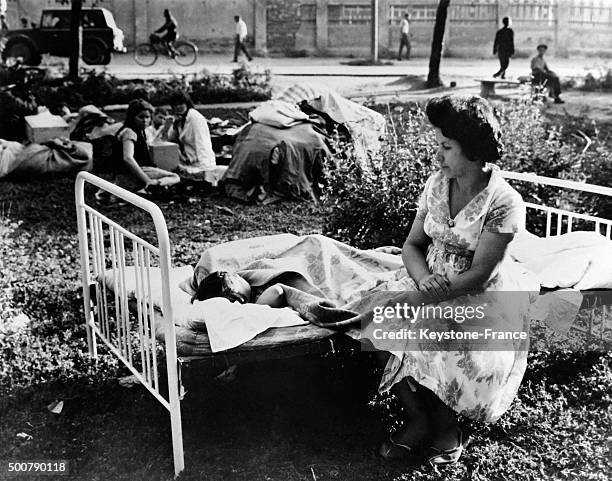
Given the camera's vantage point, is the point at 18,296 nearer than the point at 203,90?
Yes

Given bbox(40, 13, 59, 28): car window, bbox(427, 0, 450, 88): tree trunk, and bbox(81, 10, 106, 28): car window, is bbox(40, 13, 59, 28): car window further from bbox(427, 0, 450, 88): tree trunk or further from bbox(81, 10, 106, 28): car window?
bbox(427, 0, 450, 88): tree trunk

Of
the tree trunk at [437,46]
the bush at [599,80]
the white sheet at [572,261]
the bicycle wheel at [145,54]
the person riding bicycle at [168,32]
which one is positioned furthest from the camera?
the bush at [599,80]

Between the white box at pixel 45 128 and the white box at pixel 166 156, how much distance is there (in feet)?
3.48

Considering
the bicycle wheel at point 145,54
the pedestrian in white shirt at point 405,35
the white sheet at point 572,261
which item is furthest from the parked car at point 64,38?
the white sheet at point 572,261

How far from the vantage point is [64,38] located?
8.03 m

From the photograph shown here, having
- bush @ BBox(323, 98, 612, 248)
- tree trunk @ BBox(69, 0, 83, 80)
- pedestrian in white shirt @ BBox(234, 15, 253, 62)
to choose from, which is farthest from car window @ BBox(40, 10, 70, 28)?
bush @ BBox(323, 98, 612, 248)

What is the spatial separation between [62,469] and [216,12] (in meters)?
5.27

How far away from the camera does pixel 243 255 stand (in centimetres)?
384

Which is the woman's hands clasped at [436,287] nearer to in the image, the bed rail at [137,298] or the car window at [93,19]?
the bed rail at [137,298]

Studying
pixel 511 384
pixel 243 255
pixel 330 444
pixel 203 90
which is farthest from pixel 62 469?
pixel 203 90

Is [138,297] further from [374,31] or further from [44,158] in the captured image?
[374,31]

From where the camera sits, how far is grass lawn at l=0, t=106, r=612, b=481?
300 cm

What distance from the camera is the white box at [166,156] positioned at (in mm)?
7680

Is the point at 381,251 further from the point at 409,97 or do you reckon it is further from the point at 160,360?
the point at 409,97
